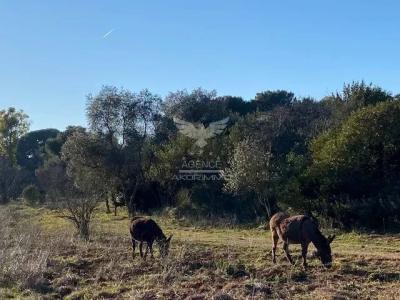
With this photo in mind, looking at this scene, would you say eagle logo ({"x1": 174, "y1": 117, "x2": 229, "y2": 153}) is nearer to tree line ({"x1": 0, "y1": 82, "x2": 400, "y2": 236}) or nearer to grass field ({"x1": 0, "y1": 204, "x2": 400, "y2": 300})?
tree line ({"x1": 0, "y1": 82, "x2": 400, "y2": 236})

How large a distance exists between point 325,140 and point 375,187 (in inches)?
158

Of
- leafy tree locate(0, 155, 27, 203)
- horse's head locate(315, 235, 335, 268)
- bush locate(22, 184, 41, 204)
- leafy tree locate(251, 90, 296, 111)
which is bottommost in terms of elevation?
horse's head locate(315, 235, 335, 268)

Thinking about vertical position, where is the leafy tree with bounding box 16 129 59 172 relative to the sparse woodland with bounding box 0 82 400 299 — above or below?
above

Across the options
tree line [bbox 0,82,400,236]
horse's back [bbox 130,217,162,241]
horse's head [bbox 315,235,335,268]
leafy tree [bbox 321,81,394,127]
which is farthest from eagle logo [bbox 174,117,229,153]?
horse's head [bbox 315,235,335,268]

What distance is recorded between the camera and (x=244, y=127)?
39.1 meters

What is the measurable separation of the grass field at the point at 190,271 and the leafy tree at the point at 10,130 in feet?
133

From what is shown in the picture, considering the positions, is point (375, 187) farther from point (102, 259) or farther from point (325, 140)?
point (102, 259)

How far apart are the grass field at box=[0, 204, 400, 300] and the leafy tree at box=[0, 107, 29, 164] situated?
133ft

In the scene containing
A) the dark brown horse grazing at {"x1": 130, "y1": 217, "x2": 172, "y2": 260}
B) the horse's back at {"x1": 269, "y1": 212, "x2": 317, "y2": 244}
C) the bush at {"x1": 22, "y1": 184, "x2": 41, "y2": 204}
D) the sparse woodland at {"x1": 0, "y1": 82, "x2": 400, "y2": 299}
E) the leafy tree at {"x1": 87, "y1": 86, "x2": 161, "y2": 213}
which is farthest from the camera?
the bush at {"x1": 22, "y1": 184, "x2": 41, "y2": 204}

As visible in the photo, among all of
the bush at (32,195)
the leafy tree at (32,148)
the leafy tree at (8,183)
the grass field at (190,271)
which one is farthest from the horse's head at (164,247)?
the leafy tree at (32,148)

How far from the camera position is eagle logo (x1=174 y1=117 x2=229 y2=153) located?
136 feet

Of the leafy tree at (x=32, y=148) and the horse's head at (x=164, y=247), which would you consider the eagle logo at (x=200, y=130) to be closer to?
the horse's head at (x=164, y=247)

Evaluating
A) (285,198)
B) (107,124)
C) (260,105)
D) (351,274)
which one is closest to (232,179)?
(285,198)

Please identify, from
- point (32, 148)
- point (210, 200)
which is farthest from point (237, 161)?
point (32, 148)
